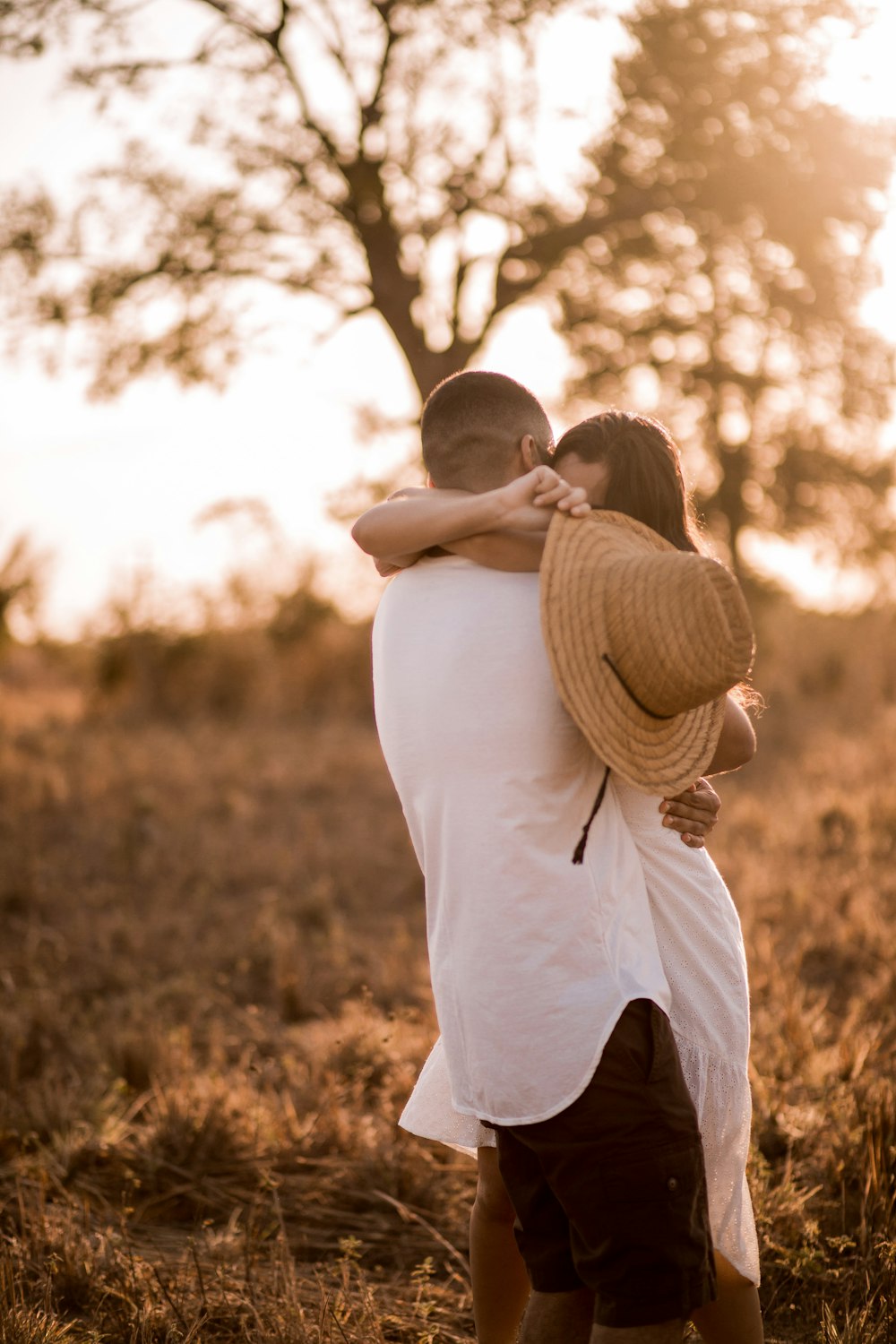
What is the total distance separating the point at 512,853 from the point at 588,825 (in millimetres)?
163

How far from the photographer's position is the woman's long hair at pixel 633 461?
2.49m

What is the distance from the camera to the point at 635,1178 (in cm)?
209

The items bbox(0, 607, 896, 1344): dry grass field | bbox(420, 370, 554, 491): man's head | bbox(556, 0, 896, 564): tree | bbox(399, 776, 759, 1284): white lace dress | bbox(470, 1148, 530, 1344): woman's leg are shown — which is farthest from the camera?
bbox(556, 0, 896, 564): tree

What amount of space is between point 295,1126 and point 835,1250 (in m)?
1.85

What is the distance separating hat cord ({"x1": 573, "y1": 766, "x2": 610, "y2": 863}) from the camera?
86.7 inches

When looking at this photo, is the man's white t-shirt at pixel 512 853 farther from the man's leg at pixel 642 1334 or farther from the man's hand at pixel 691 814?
the man's leg at pixel 642 1334

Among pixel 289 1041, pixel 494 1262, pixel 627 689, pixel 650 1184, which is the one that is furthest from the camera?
pixel 289 1041

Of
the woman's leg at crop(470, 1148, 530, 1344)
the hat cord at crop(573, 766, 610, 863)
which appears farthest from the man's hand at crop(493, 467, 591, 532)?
the woman's leg at crop(470, 1148, 530, 1344)

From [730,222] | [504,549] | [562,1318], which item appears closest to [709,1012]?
[562,1318]

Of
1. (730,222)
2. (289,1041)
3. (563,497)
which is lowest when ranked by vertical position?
(289,1041)

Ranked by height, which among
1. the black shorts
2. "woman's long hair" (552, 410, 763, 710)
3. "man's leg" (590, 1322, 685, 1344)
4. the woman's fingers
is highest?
the woman's fingers

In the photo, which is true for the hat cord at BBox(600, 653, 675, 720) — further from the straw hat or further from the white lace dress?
the white lace dress

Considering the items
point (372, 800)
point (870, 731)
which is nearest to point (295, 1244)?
point (372, 800)

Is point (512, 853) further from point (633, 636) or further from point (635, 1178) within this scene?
point (635, 1178)
